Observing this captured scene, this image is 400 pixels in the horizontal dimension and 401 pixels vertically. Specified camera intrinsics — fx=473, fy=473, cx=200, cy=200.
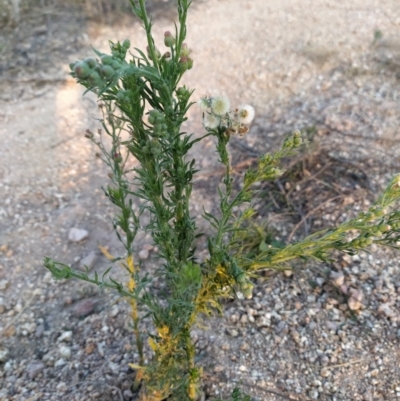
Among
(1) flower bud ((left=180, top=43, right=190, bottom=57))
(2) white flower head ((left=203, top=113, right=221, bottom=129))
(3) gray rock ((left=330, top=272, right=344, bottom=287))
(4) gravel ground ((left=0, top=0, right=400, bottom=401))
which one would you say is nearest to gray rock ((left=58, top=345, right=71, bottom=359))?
(4) gravel ground ((left=0, top=0, right=400, bottom=401))

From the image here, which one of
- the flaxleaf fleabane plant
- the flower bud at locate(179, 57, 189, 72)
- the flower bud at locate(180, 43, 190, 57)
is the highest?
the flower bud at locate(180, 43, 190, 57)

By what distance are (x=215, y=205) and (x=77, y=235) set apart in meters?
0.81

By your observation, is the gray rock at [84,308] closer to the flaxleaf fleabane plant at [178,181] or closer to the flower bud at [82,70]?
the flaxleaf fleabane plant at [178,181]

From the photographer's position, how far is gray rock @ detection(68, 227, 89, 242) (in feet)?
8.75

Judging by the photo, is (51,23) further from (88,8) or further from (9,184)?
(9,184)

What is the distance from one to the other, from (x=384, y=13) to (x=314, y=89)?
4.97ft

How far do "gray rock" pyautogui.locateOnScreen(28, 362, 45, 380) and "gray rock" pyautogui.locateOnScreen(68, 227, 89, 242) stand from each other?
81 cm

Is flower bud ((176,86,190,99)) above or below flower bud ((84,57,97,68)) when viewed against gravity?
below

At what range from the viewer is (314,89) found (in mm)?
3523

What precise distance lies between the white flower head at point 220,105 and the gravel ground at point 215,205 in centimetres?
105

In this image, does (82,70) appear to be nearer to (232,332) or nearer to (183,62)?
(183,62)

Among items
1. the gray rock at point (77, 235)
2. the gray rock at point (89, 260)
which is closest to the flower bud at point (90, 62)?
the gray rock at point (89, 260)

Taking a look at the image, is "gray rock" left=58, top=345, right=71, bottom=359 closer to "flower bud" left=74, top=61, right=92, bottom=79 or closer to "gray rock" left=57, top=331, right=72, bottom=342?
"gray rock" left=57, top=331, right=72, bottom=342

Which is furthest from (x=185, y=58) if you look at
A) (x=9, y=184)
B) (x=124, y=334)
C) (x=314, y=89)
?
(x=314, y=89)
